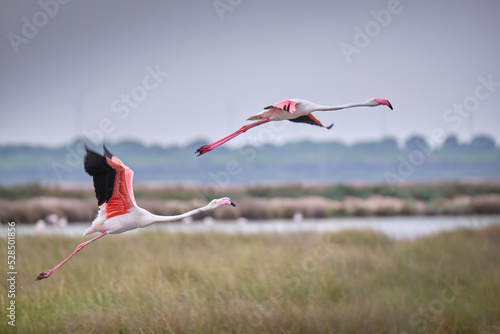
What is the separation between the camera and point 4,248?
1163 centimetres

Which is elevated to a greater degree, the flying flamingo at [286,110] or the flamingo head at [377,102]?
the flying flamingo at [286,110]

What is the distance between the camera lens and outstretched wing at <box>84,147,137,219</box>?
3332mm

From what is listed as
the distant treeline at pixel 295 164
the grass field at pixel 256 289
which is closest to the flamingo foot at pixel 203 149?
the grass field at pixel 256 289

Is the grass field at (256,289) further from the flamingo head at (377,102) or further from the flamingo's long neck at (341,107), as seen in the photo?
the flamingo head at (377,102)

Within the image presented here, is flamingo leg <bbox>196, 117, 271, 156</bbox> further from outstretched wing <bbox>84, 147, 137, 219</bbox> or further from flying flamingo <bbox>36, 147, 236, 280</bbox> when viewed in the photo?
outstretched wing <bbox>84, 147, 137, 219</bbox>

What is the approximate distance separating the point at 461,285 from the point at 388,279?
1.34 metres

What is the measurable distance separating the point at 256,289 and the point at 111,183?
6.41m

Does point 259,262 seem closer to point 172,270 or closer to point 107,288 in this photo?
point 172,270

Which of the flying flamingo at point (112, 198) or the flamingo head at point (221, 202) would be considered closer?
the flamingo head at point (221, 202)

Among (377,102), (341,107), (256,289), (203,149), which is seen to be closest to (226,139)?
(203,149)

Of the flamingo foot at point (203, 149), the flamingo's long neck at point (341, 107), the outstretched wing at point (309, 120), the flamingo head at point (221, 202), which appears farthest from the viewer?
the outstretched wing at point (309, 120)

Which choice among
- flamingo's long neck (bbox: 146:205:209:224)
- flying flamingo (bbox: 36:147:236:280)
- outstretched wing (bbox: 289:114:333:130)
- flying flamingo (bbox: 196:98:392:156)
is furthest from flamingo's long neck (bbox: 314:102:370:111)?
flying flamingo (bbox: 36:147:236:280)

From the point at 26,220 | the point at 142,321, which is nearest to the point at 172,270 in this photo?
the point at 142,321

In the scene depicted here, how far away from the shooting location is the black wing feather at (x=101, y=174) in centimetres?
329
